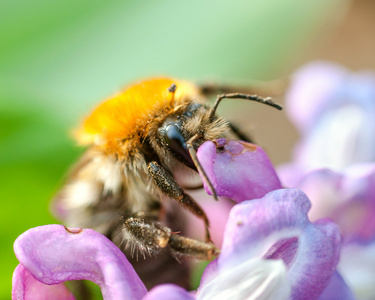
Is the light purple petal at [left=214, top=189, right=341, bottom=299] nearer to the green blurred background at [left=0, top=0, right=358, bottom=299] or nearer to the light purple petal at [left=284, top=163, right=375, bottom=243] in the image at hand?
the light purple petal at [left=284, top=163, right=375, bottom=243]

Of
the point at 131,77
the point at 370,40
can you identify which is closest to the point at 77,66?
the point at 131,77

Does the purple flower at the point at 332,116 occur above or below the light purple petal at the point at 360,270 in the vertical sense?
above

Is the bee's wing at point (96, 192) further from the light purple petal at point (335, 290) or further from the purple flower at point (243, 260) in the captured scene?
the light purple petal at point (335, 290)

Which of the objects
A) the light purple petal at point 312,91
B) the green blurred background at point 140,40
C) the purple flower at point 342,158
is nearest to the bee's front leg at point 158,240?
the purple flower at point 342,158

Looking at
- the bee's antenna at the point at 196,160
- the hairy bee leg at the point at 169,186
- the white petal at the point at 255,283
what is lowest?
the white petal at the point at 255,283

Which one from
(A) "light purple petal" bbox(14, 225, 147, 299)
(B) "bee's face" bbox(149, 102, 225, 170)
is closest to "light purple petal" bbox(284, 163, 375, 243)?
(B) "bee's face" bbox(149, 102, 225, 170)

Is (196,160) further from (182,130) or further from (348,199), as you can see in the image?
(348,199)
